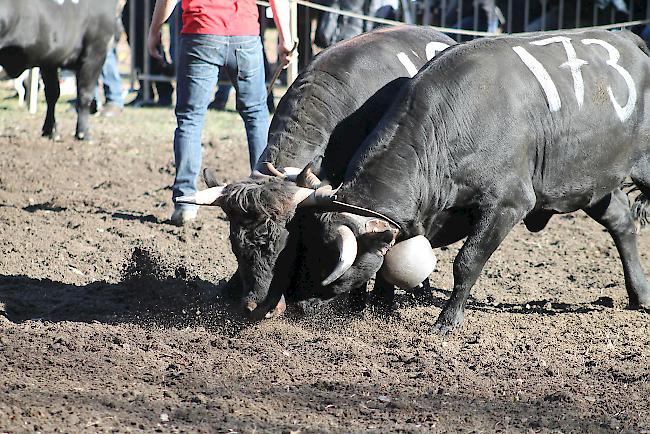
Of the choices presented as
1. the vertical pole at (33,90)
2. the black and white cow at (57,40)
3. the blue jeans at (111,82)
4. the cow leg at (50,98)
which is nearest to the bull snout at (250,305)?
the black and white cow at (57,40)

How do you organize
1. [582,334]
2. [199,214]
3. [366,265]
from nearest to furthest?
[366,265]
[582,334]
[199,214]

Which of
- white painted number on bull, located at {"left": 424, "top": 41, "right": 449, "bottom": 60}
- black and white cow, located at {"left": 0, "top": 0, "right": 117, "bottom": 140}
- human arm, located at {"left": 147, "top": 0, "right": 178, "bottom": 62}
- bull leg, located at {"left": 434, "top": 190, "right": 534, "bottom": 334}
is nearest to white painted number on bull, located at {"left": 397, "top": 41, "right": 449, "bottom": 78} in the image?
white painted number on bull, located at {"left": 424, "top": 41, "right": 449, "bottom": 60}

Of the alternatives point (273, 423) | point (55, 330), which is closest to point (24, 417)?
point (273, 423)

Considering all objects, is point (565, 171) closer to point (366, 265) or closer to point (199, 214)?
point (366, 265)

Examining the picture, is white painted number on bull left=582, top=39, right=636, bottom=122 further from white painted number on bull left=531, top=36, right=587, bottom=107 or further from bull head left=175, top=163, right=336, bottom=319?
bull head left=175, top=163, right=336, bottom=319

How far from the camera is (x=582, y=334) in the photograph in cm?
608

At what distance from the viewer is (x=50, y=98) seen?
1185 cm

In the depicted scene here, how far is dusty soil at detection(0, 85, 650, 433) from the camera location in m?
4.52

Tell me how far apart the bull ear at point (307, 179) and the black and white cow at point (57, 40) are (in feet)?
20.3

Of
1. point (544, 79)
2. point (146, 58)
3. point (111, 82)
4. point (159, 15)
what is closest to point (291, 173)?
point (544, 79)

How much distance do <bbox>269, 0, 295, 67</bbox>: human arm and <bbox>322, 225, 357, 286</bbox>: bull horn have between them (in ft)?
8.28

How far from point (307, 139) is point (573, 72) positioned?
1596mm

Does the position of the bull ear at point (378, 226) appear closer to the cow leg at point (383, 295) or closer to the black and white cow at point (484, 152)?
the black and white cow at point (484, 152)

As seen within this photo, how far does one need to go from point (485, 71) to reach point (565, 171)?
0.82 meters
